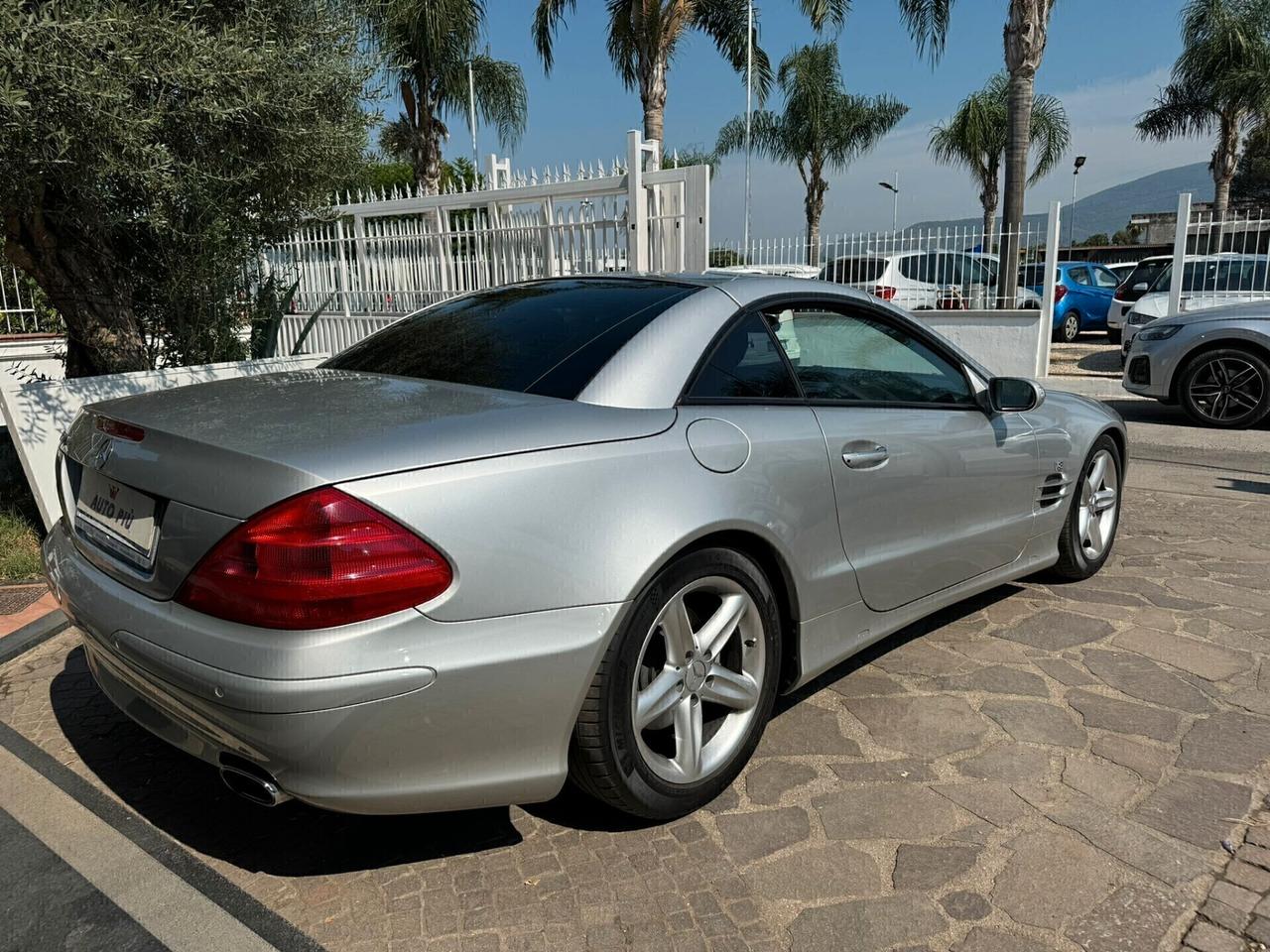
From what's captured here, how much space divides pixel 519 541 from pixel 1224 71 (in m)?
34.9

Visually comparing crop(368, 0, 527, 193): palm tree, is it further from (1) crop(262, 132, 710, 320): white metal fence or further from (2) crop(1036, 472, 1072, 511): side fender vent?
(2) crop(1036, 472, 1072, 511): side fender vent

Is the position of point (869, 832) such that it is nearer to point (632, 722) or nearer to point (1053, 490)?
point (632, 722)

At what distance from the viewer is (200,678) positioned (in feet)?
6.67

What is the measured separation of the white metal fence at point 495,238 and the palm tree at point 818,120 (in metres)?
28.2

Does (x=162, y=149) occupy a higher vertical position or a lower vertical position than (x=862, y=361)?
higher

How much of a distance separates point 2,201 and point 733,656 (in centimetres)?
466

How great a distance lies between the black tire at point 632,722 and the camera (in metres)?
2.28

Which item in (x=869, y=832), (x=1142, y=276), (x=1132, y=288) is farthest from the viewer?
(x=1142, y=276)

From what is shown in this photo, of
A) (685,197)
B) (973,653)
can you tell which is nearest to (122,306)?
(685,197)

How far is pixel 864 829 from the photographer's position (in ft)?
8.55

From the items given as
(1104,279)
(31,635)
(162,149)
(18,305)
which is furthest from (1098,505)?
(1104,279)

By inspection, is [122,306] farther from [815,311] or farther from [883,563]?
[883,563]

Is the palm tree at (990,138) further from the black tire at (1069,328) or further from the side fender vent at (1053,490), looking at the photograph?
the side fender vent at (1053,490)

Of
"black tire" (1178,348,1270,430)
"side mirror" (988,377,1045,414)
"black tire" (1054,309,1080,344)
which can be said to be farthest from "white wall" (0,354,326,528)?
"black tire" (1054,309,1080,344)
